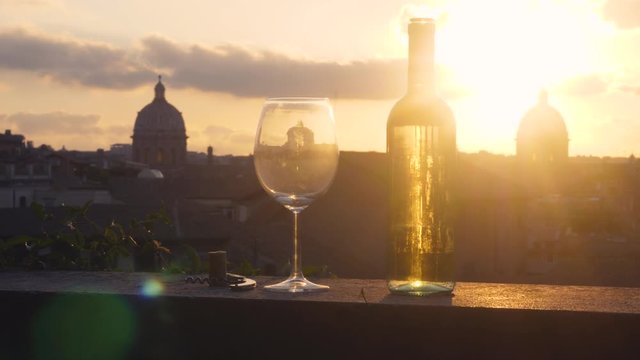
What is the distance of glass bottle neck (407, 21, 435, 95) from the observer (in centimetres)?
245

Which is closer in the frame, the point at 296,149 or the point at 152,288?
the point at 296,149

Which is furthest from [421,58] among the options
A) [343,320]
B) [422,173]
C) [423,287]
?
[343,320]

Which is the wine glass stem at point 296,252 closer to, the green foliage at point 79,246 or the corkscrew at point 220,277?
the corkscrew at point 220,277

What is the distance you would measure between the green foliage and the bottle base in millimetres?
1454

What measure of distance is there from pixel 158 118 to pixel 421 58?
115 meters

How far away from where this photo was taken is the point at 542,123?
8344 centimetres

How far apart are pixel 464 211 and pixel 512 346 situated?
1266 inches

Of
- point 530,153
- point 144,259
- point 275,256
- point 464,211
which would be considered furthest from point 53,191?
point 144,259

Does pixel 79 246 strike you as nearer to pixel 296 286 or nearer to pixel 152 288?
pixel 152 288

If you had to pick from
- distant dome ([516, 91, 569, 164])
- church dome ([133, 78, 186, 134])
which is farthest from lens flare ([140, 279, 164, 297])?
church dome ([133, 78, 186, 134])

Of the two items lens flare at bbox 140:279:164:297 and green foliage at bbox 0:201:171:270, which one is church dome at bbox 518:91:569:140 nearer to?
green foliage at bbox 0:201:171:270

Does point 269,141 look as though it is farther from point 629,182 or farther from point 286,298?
point 629,182

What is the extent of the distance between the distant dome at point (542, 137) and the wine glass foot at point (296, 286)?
78.7 metres

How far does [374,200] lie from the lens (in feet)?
102
